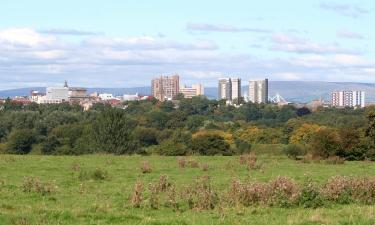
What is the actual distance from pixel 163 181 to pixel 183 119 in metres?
108

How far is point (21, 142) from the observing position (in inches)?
3014

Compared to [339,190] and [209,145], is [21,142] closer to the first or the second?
[209,145]

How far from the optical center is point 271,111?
152250mm

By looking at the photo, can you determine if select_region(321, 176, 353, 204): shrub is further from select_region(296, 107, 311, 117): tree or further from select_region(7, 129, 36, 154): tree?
select_region(296, 107, 311, 117): tree

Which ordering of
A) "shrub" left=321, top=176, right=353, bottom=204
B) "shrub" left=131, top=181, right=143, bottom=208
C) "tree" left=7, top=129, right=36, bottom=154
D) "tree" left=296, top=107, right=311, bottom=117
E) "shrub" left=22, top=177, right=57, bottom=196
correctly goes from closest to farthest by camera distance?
"shrub" left=131, top=181, right=143, bottom=208, "shrub" left=321, top=176, right=353, bottom=204, "shrub" left=22, top=177, right=57, bottom=196, "tree" left=7, top=129, right=36, bottom=154, "tree" left=296, top=107, right=311, bottom=117

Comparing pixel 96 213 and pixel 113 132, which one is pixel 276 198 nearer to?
pixel 96 213

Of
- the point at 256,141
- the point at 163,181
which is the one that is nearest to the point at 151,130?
the point at 256,141

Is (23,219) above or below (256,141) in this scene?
above

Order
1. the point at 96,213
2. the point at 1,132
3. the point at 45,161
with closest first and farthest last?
the point at 96,213 → the point at 45,161 → the point at 1,132

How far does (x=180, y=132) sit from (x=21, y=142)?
2254 cm

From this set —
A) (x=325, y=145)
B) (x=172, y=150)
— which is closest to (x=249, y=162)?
(x=325, y=145)

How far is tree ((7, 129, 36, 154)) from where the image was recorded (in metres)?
74.4

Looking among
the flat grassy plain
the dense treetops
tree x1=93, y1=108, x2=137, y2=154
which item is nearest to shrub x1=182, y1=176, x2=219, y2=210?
the flat grassy plain

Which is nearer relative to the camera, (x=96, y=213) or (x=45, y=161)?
(x=96, y=213)
